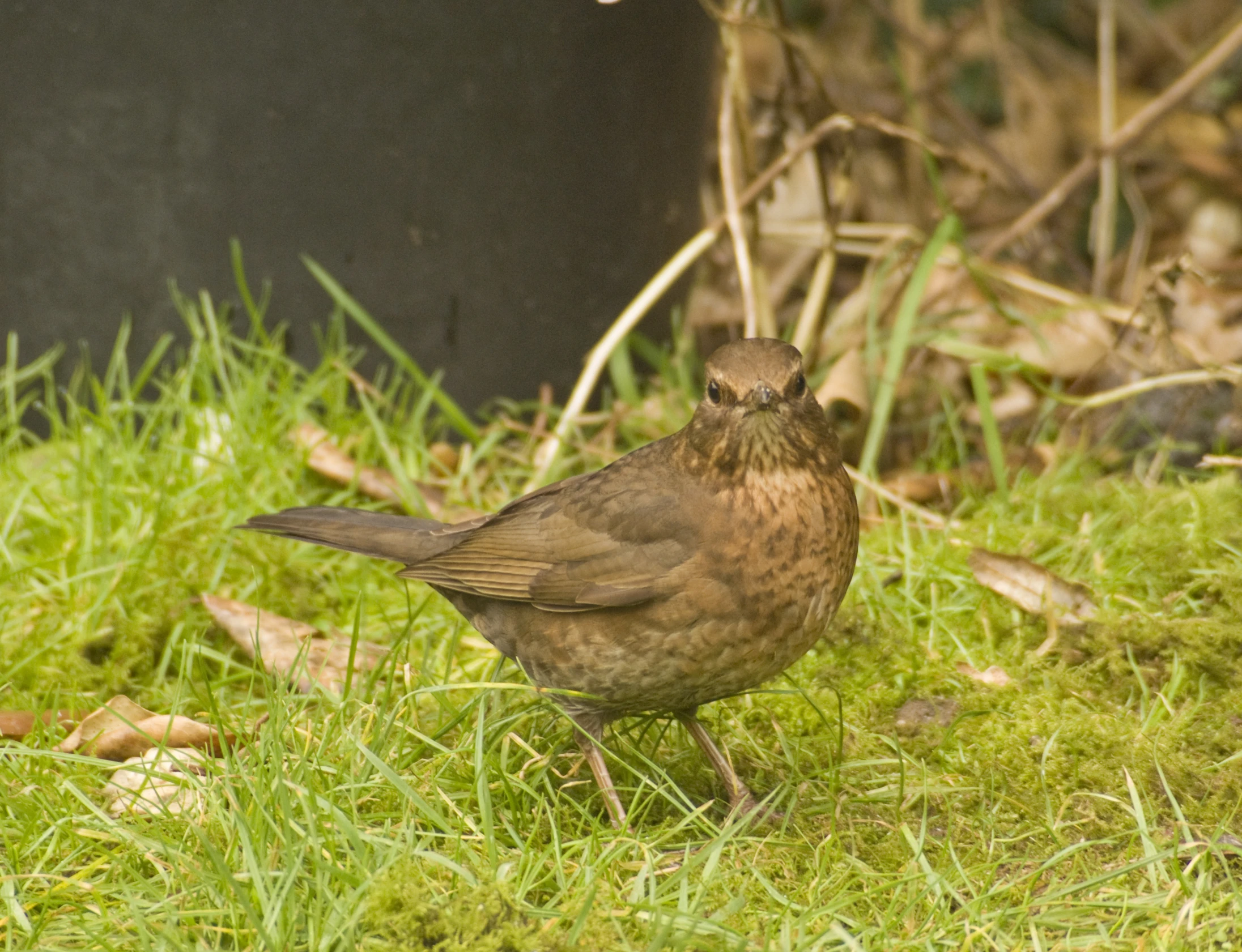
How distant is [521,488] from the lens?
15.4ft

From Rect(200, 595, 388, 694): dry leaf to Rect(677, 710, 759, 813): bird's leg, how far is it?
0.85m

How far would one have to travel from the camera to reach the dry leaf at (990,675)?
11.1 feet

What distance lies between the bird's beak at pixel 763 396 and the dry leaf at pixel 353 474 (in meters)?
1.78

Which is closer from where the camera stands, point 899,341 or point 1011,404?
point 899,341

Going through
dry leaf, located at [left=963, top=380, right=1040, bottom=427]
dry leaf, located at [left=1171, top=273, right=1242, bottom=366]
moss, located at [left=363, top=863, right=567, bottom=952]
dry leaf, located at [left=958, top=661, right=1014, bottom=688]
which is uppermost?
moss, located at [left=363, top=863, right=567, bottom=952]

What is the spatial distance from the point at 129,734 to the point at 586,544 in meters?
1.14

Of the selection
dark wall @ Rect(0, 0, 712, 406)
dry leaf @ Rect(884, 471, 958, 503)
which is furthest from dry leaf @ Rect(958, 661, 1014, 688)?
dark wall @ Rect(0, 0, 712, 406)

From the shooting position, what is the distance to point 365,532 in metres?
3.49

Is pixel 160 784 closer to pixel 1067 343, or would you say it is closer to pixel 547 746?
pixel 547 746

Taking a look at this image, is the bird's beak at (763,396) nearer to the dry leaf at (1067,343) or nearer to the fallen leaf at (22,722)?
the fallen leaf at (22,722)

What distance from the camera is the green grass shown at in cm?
245

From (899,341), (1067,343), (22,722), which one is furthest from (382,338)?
(1067,343)

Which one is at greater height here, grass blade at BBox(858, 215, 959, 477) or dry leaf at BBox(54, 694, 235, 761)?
grass blade at BBox(858, 215, 959, 477)

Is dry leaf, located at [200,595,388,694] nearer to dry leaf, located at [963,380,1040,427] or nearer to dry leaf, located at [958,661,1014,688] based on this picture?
dry leaf, located at [958,661,1014,688]
